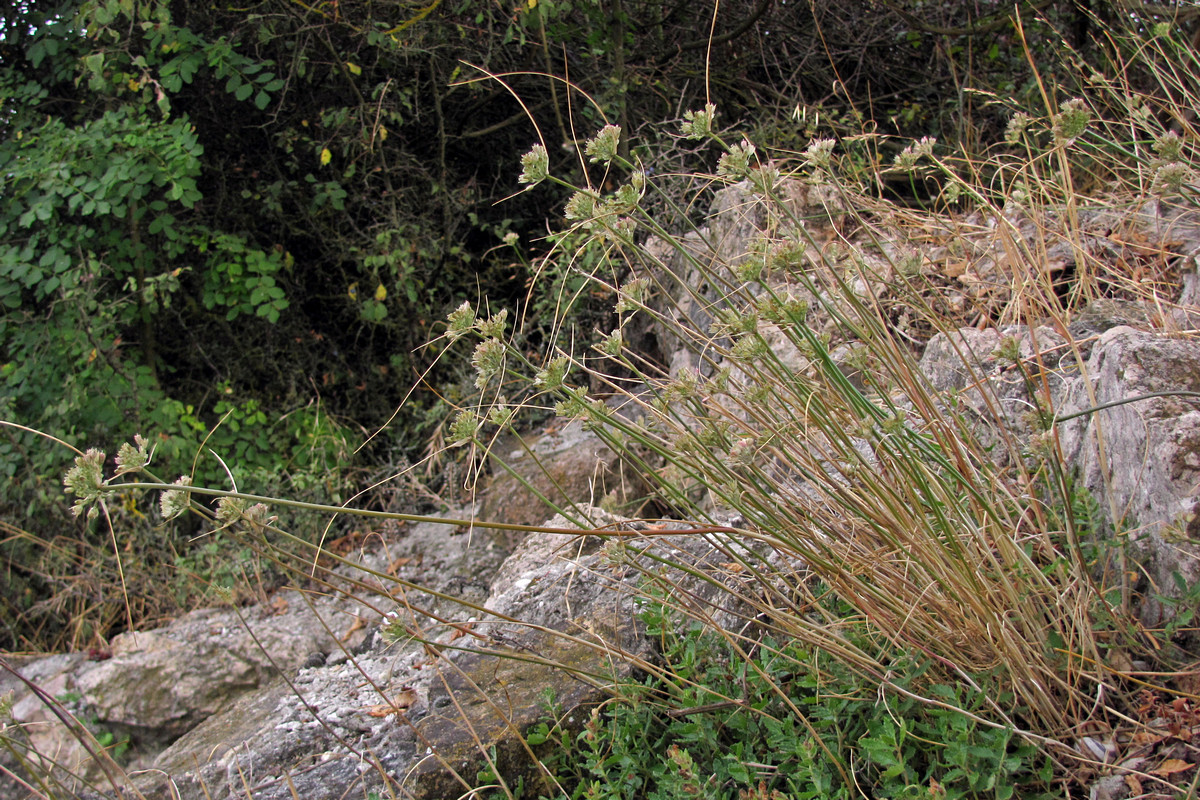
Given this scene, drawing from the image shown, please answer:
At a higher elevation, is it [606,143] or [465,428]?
[606,143]

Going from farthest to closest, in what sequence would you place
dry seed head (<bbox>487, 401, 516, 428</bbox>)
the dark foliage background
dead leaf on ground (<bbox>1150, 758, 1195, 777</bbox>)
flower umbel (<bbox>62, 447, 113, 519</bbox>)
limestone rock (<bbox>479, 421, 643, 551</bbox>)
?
the dark foliage background → limestone rock (<bbox>479, 421, 643, 551</bbox>) → dry seed head (<bbox>487, 401, 516, 428</bbox>) → dead leaf on ground (<bbox>1150, 758, 1195, 777</bbox>) → flower umbel (<bbox>62, 447, 113, 519</bbox>)

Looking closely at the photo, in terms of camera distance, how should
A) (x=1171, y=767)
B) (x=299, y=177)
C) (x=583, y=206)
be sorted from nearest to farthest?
(x=1171, y=767), (x=583, y=206), (x=299, y=177)

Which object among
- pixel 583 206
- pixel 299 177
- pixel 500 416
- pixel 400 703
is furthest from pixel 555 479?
pixel 299 177

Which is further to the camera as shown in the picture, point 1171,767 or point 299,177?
point 299,177

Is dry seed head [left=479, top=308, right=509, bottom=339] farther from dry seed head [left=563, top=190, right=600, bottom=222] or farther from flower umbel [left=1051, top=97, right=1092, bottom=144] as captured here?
flower umbel [left=1051, top=97, right=1092, bottom=144]

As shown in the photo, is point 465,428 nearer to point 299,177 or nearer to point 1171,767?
point 1171,767

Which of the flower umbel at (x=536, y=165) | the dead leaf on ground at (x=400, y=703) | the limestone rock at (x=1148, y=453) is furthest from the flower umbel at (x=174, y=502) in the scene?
the limestone rock at (x=1148, y=453)

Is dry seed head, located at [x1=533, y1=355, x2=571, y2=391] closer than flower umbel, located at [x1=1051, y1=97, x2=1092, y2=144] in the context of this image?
Yes

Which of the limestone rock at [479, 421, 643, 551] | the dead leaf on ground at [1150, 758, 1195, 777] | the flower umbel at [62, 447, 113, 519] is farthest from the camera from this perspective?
the limestone rock at [479, 421, 643, 551]

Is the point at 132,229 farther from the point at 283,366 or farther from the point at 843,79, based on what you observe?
the point at 843,79

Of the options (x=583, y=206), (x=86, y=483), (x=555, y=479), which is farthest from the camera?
(x=555, y=479)

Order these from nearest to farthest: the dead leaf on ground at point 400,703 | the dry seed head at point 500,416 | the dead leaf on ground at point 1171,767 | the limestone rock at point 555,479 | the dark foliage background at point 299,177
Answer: the dead leaf on ground at point 1171,767
the dry seed head at point 500,416
the dead leaf on ground at point 400,703
the limestone rock at point 555,479
the dark foliage background at point 299,177

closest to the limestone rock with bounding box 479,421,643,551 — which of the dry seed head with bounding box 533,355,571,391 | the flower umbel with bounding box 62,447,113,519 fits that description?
the dry seed head with bounding box 533,355,571,391

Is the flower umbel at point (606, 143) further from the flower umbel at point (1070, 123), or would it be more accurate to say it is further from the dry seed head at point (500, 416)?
the flower umbel at point (1070, 123)
